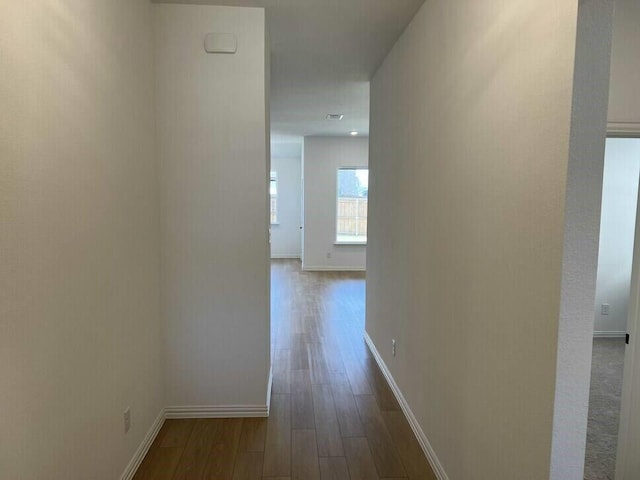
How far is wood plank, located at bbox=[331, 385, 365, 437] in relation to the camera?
8.50ft

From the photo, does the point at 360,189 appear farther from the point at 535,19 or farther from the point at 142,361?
the point at 535,19

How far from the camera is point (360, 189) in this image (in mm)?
8656

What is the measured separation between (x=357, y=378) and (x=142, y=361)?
5.72ft

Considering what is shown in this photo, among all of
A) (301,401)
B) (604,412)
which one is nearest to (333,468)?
(301,401)

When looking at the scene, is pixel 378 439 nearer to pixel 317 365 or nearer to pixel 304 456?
pixel 304 456

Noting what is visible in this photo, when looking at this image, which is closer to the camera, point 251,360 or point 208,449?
point 208,449

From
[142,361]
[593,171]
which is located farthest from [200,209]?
[593,171]

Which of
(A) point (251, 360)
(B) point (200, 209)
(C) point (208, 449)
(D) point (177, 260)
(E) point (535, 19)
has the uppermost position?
(E) point (535, 19)

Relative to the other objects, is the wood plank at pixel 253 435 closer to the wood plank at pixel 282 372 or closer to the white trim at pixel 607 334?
the wood plank at pixel 282 372

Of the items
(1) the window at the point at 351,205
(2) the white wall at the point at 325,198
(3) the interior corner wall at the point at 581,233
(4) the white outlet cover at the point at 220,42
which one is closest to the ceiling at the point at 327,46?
(4) the white outlet cover at the point at 220,42

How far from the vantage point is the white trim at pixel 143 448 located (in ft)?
6.86

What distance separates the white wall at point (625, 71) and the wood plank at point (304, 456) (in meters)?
2.48

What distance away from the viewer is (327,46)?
10.4ft

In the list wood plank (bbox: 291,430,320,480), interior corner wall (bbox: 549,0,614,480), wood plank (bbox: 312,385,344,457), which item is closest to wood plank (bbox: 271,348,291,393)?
wood plank (bbox: 312,385,344,457)
